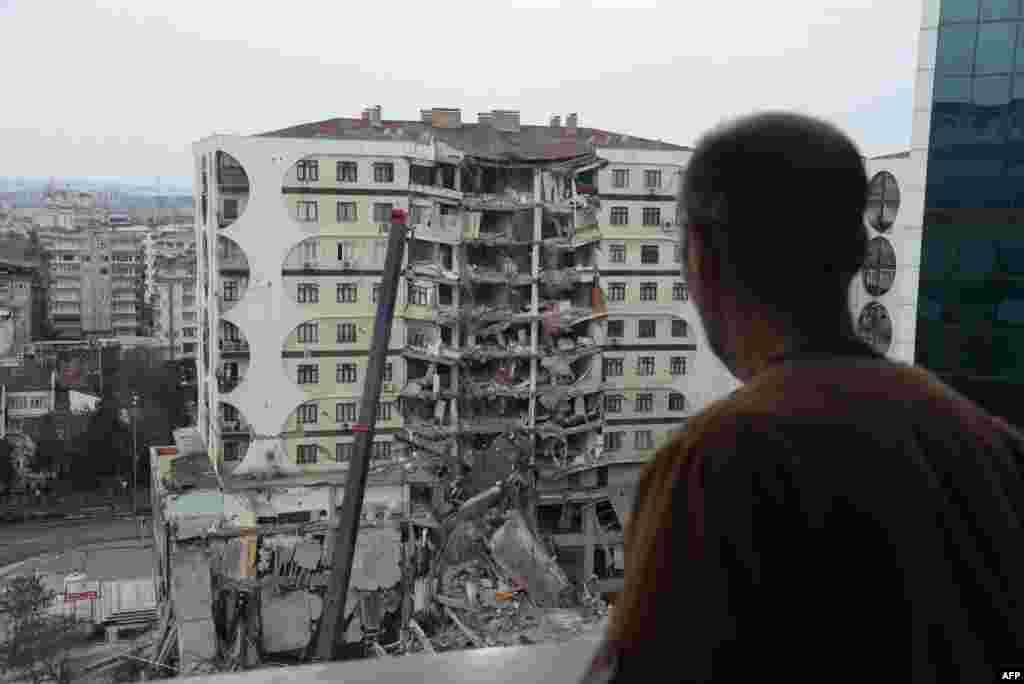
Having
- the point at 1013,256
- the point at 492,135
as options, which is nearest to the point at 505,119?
the point at 492,135

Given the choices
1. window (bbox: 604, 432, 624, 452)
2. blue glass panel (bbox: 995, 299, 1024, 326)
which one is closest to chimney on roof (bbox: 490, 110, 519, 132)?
window (bbox: 604, 432, 624, 452)

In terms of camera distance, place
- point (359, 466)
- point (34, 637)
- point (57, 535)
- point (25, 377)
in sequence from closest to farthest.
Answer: point (359, 466), point (34, 637), point (57, 535), point (25, 377)

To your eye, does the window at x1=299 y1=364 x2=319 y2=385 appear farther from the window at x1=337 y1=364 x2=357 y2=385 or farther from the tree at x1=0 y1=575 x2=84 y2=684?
the tree at x1=0 y1=575 x2=84 y2=684

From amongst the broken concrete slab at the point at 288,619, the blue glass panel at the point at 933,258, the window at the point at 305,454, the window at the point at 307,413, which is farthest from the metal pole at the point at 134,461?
the blue glass panel at the point at 933,258

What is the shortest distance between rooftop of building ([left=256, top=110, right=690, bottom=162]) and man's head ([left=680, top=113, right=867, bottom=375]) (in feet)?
19.7

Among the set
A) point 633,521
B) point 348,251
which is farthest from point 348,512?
point 348,251

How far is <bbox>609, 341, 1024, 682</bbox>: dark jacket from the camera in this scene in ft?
0.89

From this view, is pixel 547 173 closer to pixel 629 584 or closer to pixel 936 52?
pixel 936 52

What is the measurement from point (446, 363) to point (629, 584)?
250 inches

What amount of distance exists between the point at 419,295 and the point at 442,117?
1.23m

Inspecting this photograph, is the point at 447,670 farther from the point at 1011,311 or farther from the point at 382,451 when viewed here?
the point at 382,451

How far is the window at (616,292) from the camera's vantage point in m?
6.97

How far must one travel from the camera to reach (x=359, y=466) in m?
1.22

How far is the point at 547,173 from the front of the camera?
6590mm
